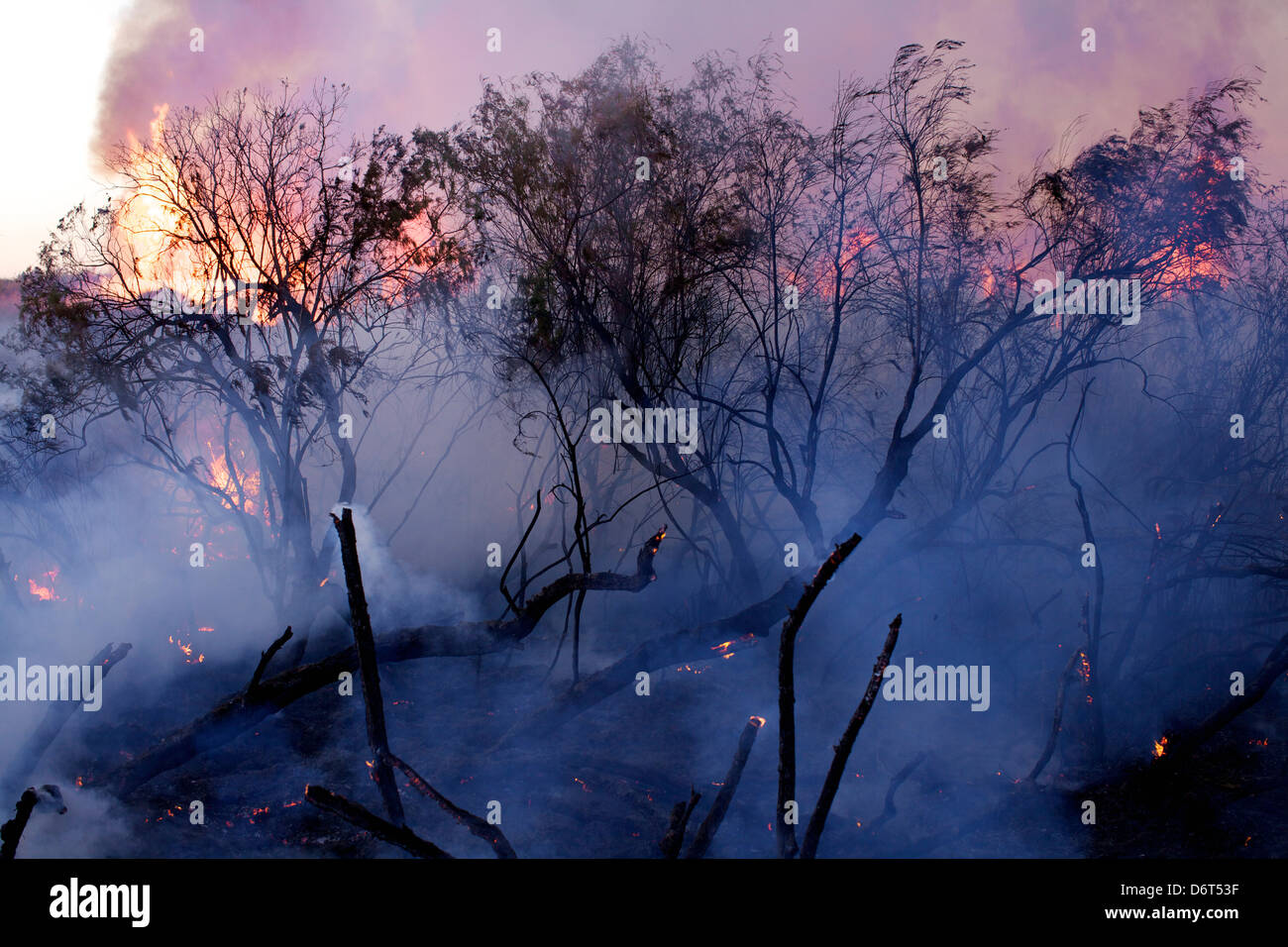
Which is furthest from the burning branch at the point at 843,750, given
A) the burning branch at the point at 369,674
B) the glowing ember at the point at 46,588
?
the glowing ember at the point at 46,588

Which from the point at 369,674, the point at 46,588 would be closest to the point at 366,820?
the point at 369,674

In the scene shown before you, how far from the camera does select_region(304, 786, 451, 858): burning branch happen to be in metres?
4.33

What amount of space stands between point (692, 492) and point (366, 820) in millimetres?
10703

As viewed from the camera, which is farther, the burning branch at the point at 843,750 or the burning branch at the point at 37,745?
the burning branch at the point at 37,745

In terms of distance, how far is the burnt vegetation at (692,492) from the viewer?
972 centimetres

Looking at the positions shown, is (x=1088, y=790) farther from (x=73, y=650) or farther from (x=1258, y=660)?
(x=73, y=650)

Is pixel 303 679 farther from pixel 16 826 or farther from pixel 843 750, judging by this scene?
pixel 843 750

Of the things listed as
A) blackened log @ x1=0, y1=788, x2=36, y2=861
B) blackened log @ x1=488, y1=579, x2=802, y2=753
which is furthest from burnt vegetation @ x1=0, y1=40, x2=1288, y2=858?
blackened log @ x1=0, y1=788, x2=36, y2=861

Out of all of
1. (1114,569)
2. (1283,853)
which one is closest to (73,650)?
(1283,853)

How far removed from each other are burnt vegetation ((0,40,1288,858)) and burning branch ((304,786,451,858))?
3.15 m

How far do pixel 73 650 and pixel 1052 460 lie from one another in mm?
20814

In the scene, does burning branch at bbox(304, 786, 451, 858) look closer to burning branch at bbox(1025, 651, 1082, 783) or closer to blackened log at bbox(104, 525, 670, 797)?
blackened log at bbox(104, 525, 670, 797)

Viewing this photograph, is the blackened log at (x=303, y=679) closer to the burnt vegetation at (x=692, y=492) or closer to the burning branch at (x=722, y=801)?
the burnt vegetation at (x=692, y=492)

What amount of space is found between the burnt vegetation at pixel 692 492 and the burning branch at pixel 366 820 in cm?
315
